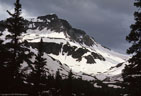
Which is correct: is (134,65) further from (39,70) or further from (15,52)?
(39,70)

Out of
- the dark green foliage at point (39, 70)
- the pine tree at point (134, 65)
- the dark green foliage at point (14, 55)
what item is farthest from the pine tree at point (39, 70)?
the pine tree at point (134, 65)

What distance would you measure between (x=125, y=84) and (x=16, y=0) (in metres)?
18.8

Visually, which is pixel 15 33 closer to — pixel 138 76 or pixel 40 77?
pixel 138 76

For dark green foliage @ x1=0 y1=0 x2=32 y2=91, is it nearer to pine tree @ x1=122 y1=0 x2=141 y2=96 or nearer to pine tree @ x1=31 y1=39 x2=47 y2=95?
pine tree @ x1=122 y1=0 x2=141 y2=96

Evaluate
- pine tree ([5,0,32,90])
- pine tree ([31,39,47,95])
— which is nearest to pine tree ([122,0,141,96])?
pine tree ([5,0,32,90])

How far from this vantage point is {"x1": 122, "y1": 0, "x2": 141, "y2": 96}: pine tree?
2075cm

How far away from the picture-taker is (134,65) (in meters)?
21.5

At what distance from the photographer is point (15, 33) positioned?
99.6 feet

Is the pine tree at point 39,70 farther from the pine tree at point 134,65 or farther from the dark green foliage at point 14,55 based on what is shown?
the pine tree at point 134,65

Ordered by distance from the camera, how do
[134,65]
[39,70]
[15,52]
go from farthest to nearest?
[39,70]
[15,52]
[134,65]

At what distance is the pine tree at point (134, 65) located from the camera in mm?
20750

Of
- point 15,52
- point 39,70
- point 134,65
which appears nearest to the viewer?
point 134,65

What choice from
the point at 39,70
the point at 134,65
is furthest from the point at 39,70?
the point at 134,65

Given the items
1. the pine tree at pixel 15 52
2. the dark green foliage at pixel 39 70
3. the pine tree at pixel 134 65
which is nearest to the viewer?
the pine tree at pixel 134 65
